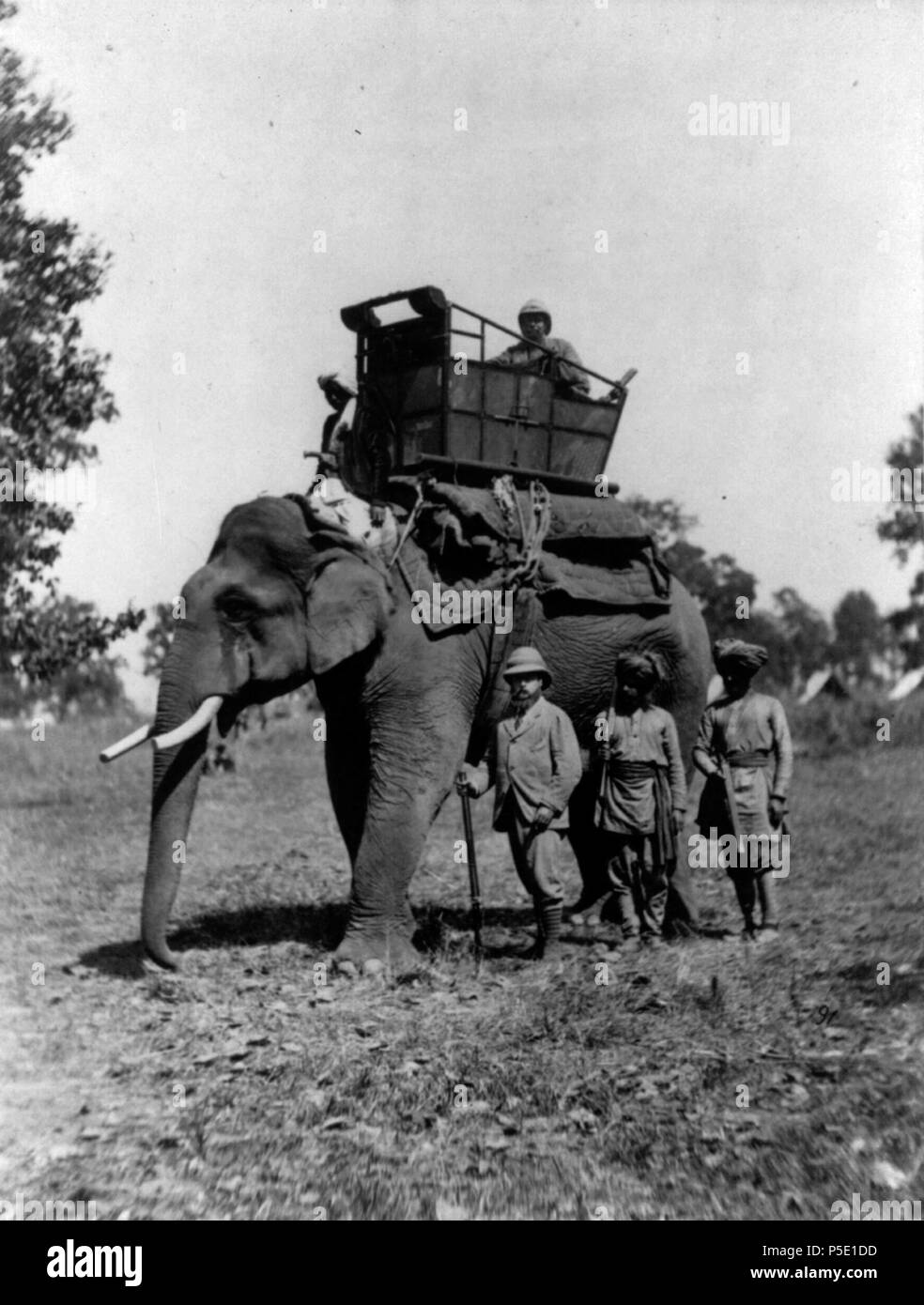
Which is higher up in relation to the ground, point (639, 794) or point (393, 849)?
point (639, 794)

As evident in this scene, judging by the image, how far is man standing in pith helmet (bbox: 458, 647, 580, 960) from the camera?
9.89 metres

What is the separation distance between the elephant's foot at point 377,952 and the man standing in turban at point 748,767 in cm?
240

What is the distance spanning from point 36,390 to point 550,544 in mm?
4029

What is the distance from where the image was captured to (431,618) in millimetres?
10305

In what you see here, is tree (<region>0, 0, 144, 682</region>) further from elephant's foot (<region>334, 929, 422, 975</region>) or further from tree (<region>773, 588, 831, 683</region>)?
tree (<region>773, 588, 831, 683</region>)

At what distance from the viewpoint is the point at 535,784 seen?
992 cm

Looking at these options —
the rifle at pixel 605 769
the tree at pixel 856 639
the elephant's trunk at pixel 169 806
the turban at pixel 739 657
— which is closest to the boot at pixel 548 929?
the rifle at pixel 605 769

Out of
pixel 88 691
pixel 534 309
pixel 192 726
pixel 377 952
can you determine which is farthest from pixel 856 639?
pixel 192 726

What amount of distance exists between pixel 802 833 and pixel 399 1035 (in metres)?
8.65

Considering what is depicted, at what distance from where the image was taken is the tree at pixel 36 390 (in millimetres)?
9133

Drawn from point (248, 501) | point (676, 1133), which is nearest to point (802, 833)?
point (248, 501)

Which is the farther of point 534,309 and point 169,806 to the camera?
point 534,309

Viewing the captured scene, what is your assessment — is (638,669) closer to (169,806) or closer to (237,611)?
(237,611)
